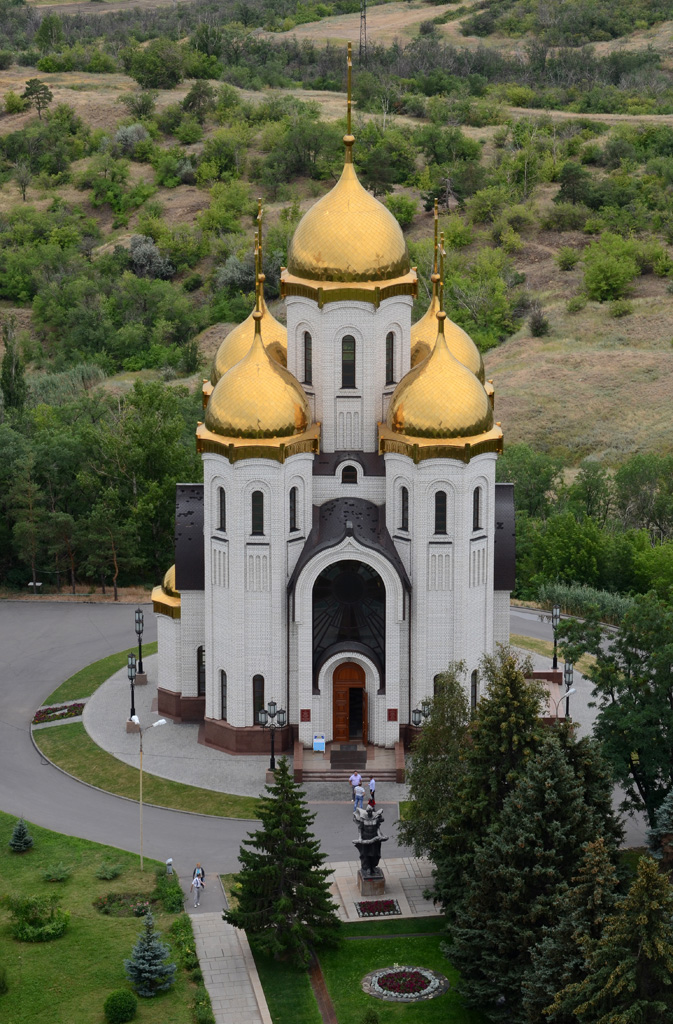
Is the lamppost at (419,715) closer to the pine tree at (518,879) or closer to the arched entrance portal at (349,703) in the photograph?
the arched entrance portal at (349,703)

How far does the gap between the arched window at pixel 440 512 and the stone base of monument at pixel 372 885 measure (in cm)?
995

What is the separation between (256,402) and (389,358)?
15.2 ft

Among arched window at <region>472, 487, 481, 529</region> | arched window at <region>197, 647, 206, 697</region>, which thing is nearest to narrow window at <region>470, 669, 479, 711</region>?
arched window at <region>472, 487, 481, 529</region>

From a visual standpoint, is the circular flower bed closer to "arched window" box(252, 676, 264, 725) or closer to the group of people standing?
the group of people standing

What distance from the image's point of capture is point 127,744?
5056cm

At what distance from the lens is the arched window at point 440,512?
47.2 meters

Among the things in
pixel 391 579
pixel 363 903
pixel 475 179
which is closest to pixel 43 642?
pixel 391 579

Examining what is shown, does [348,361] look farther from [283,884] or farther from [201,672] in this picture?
[283,884]

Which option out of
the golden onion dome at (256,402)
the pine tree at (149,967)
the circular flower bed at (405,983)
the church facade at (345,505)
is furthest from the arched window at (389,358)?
the pine tree at (149,967)

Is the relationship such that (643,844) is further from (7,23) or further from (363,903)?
(7,23)

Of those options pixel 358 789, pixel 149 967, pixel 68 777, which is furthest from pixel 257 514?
pixel 149 967

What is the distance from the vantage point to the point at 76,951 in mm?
39281

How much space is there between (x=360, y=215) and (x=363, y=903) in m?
18.5

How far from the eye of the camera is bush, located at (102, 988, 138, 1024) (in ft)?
120
